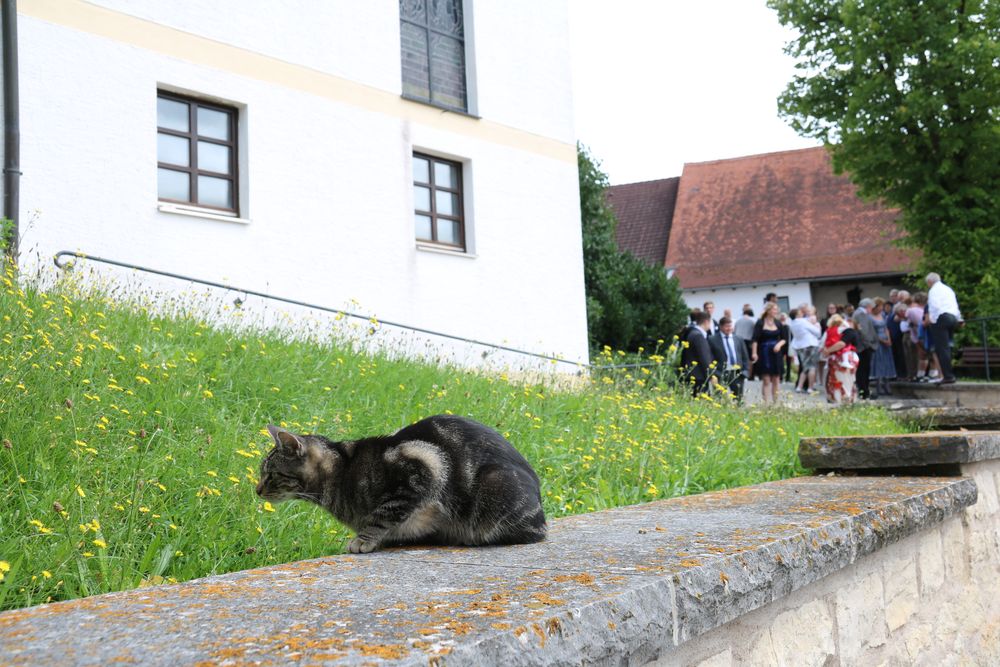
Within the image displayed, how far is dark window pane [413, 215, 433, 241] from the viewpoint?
654 inches

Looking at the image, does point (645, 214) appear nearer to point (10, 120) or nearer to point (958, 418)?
point (10, 120)

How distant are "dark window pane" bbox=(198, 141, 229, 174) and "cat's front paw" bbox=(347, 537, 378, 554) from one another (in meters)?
11.7

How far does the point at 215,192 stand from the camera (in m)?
13.7

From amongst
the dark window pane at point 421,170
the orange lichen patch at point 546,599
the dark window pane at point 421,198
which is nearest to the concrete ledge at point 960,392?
the dark window pane at point 421,198

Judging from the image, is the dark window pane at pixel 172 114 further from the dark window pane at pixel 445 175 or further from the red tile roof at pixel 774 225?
the red tile roof at pixel 774 225

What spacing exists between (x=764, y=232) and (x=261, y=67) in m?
34.7

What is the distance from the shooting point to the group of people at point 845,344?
1669 cm

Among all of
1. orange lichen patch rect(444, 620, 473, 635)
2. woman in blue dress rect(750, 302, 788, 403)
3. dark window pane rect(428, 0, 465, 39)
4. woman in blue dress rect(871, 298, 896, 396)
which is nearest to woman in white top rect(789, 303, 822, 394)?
A: woman in blue dress rect(871, 298, 896, 396)

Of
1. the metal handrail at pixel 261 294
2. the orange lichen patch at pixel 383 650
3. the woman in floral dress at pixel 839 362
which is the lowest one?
the orange lichen patch at pixel 383 650

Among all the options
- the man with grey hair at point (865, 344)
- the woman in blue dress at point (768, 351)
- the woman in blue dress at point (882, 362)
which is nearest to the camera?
the woman in blue dress at point (768, 351)

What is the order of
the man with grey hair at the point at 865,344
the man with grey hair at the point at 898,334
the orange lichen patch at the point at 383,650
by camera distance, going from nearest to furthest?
the orange lichen patch at the point at 383,650, the man with grey hair at the point at 865,344, the man with grey hair at the point at 898,334

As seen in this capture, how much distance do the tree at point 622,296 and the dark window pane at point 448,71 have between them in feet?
29.1

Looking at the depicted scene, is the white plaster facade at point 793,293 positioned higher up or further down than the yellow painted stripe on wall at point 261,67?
further down

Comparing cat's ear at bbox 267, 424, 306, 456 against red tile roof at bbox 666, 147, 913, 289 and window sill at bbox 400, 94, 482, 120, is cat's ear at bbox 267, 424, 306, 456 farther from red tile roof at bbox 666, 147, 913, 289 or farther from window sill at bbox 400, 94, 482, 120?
red tile roof at bbox 666, 147, 913, 289
